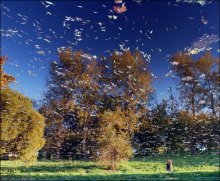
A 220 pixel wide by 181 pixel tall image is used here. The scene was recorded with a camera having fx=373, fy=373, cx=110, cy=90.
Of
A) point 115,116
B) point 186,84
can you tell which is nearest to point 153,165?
point 115,116

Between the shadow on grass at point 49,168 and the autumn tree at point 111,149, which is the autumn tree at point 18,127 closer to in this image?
the shadow on grass at point 49,168

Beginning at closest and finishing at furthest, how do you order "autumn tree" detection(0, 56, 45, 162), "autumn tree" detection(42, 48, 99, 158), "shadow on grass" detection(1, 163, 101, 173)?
"autumn tree" detection(0, 56, 45, 162), "shadow on grass" detection(1, 163, 101, 173), "autumn tree" detection(42, 48, 99, 158)

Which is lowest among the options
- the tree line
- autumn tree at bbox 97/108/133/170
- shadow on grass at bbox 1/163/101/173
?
shadow on grass at bbox 1/163/101/173

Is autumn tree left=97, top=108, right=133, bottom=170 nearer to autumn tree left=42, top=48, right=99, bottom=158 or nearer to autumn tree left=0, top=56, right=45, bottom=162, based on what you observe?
autumn tree left=0, top=56, right=45, bottom=162

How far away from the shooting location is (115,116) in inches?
1698

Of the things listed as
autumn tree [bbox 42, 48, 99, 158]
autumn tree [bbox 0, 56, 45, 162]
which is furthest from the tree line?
autumn tree [bbox 0, 56, 45, 162]

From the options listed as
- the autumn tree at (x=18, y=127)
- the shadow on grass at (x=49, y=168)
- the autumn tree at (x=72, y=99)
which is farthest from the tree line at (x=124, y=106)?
the autumn tree at (x=18, y=127)

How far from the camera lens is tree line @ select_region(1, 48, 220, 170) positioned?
48906mm

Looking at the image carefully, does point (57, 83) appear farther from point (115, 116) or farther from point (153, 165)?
point (153, 165)

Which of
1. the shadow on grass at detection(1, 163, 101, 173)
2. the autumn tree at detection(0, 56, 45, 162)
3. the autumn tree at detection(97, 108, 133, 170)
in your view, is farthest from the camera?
the autumn tree at detection(97, 108, 133, 170)

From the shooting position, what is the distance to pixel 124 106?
49625 mm

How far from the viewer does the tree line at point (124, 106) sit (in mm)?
48906

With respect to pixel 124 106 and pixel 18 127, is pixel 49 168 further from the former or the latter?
pixel 124 106

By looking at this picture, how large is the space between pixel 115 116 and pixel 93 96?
7233 mm
